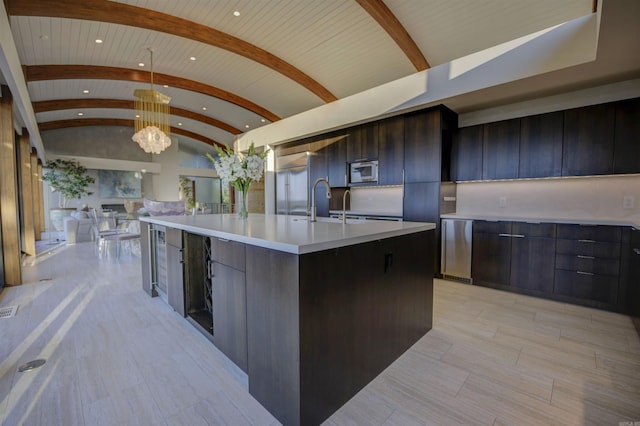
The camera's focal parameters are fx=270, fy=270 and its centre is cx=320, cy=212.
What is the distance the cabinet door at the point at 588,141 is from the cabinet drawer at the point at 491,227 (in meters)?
0.91

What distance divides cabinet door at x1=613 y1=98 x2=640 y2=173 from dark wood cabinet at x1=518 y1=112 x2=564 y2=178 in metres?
0.47

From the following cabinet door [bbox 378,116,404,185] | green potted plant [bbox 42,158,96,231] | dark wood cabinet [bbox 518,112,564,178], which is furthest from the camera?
green potted plant [bbox 42,158,96,231]

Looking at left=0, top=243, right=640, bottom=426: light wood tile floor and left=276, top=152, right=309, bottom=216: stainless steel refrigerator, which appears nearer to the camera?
left=0, top=243, right=640, bottom=426: light wood tile floor

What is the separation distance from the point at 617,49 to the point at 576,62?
0.26 m

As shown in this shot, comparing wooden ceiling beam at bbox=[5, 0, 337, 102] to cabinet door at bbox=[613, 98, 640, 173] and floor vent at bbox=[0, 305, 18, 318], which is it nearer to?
floor vent at bbox=[0, 305, 18, 318]

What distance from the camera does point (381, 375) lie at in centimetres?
177

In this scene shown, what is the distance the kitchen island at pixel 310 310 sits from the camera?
4.18ft

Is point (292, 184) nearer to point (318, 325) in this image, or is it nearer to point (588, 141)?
point (588, 141)

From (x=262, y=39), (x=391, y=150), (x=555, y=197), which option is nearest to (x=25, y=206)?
(x=262, y=39)

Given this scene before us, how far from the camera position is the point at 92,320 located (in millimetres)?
2574

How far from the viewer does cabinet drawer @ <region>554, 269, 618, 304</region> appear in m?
2.76

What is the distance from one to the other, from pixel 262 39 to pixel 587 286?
563 centimetres

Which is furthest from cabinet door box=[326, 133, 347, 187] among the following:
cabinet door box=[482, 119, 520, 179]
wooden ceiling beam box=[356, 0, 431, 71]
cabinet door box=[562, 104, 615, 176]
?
cabinet door box=[562, 104, 615, 176]

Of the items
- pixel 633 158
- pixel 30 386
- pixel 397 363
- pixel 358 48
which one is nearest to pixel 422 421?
pixel 397 363
